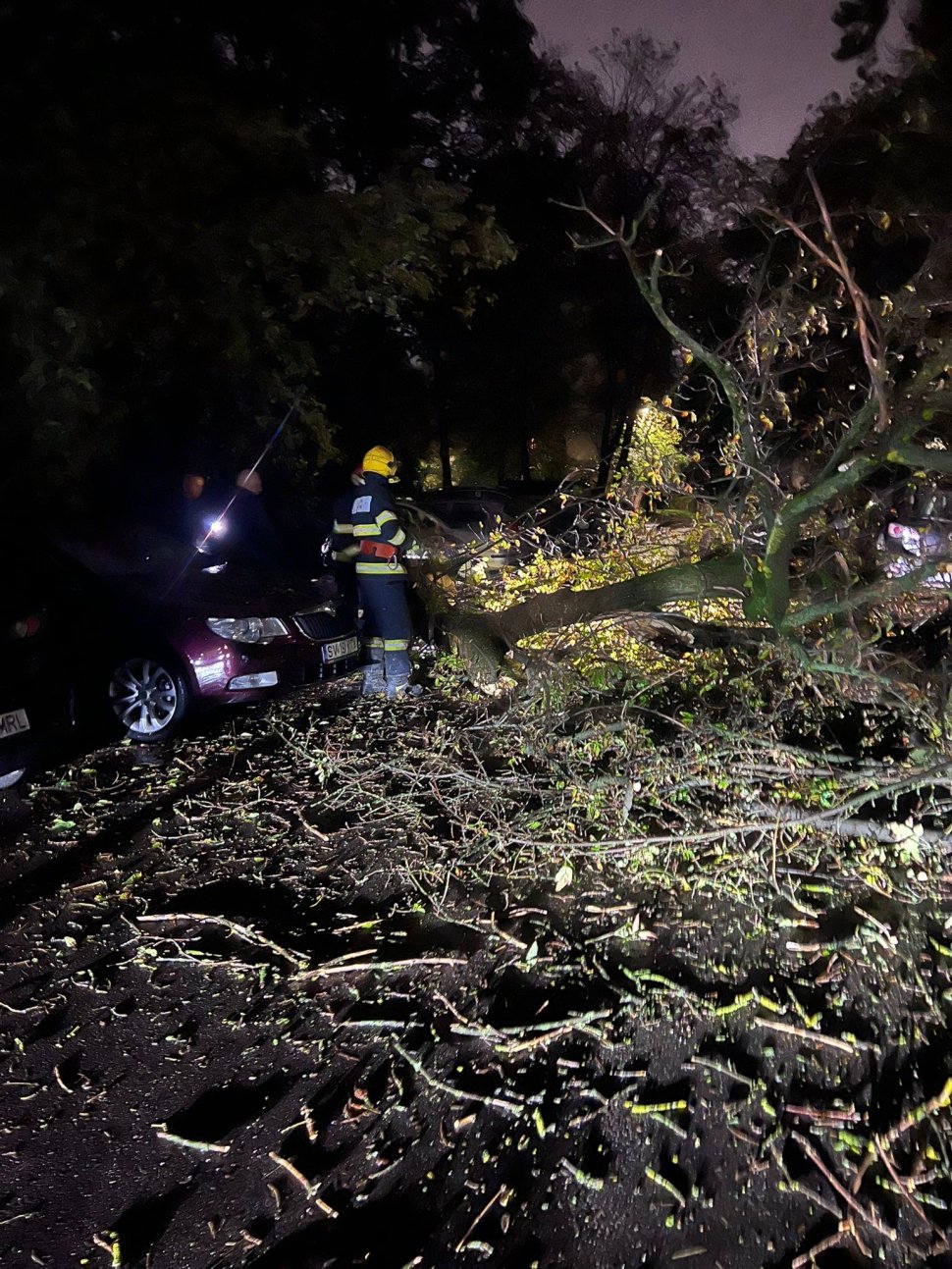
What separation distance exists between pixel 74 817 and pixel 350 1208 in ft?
10.3

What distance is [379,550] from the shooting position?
6.23 m

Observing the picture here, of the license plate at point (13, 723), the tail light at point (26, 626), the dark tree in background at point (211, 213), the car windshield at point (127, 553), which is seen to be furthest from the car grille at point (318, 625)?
the dark tree in background at point (211, 213)

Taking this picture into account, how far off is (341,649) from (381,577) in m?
0.66

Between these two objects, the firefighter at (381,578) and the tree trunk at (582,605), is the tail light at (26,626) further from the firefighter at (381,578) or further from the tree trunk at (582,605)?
the tree trunk at (582,605)

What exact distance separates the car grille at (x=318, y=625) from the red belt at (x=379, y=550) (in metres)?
0.59

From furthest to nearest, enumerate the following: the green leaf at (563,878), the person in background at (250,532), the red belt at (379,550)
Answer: the person in background at (250,532), the red belt at (379,550), the green leaf at (563,878)

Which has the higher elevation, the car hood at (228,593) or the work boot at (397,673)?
the car hood at (228,593)

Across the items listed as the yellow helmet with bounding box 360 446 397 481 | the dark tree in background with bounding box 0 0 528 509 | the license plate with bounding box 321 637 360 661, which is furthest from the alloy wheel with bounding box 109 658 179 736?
the dark tree in background with bounding box 0 0 528 509

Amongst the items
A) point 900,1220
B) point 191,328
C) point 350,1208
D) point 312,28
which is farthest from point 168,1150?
point 312,28

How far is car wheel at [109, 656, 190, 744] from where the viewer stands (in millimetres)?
5508

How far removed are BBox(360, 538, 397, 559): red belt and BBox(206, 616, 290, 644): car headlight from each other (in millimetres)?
926

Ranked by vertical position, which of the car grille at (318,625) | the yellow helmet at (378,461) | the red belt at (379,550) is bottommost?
the car grille at (318,625)

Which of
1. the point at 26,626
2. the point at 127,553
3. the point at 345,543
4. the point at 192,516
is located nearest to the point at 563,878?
the point at 26,626

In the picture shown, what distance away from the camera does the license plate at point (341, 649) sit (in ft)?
19.9
